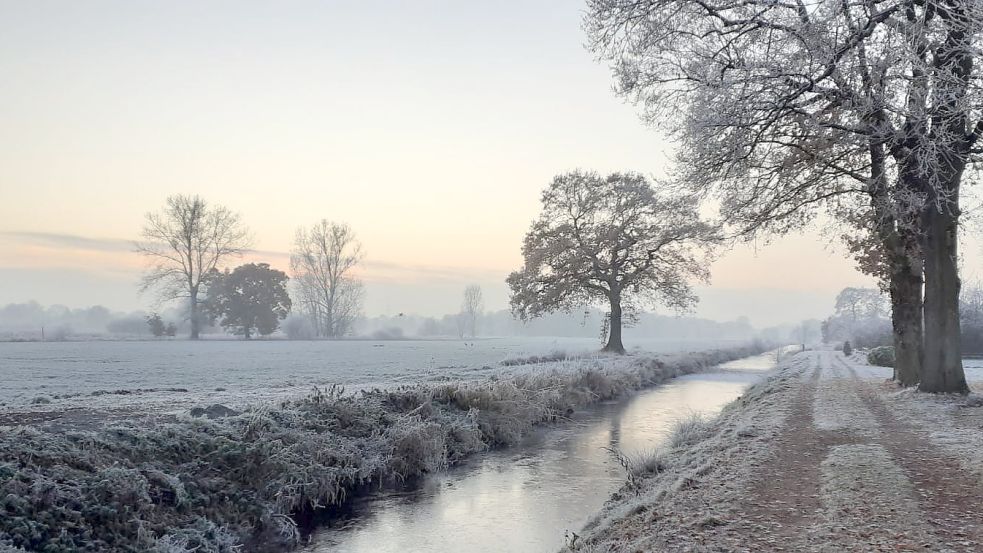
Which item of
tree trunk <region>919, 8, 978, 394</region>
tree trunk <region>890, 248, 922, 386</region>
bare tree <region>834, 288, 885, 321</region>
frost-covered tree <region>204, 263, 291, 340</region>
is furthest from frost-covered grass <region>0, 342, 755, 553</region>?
bare tree <region>834, 288, 885, 321</region>

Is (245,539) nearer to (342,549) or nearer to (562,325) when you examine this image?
(342,549)

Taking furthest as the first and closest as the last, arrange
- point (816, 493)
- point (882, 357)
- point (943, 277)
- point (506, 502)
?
point (882, 357)
point (943, 277)
point (506, 502)
point (816, 493)

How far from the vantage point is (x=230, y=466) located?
940 centimetres

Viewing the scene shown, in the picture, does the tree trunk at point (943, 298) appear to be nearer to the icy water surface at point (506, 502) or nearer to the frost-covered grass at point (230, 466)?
the icy water surface at point (506, 502)

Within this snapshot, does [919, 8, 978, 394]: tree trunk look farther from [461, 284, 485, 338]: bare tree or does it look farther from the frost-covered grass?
[461, 284, 485, 338]: bare tree

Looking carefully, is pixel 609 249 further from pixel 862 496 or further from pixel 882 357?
pixel 862 496

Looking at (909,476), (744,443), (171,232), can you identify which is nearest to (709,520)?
(909,476)

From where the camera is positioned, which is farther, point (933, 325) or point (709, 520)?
point (933, 325)

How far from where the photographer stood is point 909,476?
721 centimetres

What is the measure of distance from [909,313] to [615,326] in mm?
21647

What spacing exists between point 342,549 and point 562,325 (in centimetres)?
14893

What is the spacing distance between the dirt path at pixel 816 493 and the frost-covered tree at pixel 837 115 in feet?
14.2

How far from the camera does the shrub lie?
3084 cm

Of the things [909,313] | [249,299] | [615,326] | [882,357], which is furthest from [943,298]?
[249,299]
